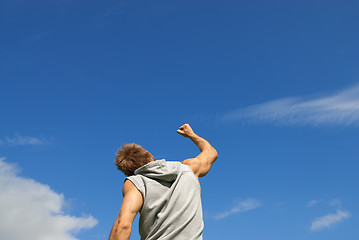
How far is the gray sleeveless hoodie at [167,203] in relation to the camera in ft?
17.6

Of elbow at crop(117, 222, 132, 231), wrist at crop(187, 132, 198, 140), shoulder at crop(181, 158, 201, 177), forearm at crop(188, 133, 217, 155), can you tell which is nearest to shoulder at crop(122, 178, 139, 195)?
elbow at crop(117, 222, 132, 231)

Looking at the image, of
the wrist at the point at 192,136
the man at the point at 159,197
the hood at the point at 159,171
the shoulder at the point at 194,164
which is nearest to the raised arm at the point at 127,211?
the man at the point at 159,197

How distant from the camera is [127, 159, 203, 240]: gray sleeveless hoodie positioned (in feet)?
17.6

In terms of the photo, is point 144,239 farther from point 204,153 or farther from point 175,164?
point 204,153

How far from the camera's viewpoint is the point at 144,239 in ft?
17.8

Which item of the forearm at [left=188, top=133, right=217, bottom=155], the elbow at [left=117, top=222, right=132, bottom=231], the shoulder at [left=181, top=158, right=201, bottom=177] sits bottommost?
the elbow at [left=117, top=222, right=132, bottom=231]

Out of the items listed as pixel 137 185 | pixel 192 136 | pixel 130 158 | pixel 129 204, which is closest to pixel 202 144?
pixel 192 136

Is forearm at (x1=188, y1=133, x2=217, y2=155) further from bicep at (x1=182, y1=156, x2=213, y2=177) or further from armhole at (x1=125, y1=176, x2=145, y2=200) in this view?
armhole at (x1=125, y1=176, x2=145, y2=200)

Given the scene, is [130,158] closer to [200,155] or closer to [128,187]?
[128,187]

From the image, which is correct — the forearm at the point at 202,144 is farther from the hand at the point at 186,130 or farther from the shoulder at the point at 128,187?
the shoulder at the point at 128,187

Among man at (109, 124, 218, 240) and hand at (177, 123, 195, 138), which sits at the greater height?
hand at (177, 123, 195, 138)

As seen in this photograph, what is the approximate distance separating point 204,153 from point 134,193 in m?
1.59

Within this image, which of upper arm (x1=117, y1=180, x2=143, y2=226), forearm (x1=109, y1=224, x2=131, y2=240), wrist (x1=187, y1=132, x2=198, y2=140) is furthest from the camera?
wrist (x1=187, y1=132, x2=198, y2=140)

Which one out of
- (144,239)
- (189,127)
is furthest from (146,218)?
(189,127)
